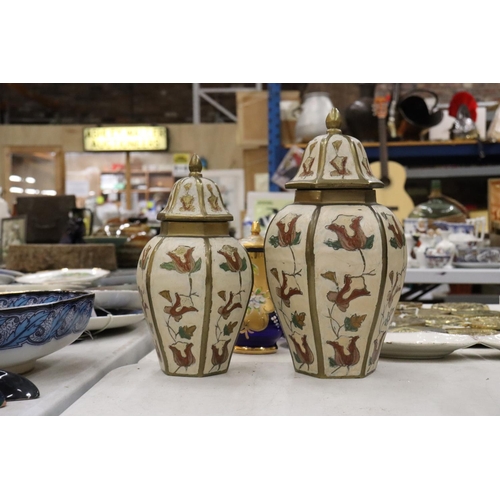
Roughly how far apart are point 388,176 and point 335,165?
2537 millimetres

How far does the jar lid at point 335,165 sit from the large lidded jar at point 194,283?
0.42 feet

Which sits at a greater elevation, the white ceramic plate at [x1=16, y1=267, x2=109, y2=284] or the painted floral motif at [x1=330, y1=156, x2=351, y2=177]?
the painted floral motif at [x1=330, y1=156, x2=351, y2=177]

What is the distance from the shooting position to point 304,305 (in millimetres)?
833

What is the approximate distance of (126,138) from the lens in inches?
227

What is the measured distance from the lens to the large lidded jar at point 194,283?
0.82 metres

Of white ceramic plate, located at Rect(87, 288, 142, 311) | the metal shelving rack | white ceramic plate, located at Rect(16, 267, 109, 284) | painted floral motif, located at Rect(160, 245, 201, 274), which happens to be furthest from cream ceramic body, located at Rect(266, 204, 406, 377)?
the metal shelving rack

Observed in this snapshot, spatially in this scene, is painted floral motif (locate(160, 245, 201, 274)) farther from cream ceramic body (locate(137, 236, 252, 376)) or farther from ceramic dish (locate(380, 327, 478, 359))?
ceramic dish (locate(380, 327, 478, 359))

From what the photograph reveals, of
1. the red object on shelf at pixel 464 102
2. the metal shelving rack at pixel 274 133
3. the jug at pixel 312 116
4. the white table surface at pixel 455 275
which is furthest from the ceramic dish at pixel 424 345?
the red object on shelf at pixel 464 102

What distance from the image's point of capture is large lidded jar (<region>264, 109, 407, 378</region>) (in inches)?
31.8

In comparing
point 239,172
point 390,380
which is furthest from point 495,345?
point 239,172

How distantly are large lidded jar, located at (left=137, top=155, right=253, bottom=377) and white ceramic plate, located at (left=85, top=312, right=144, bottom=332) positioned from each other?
223 mm

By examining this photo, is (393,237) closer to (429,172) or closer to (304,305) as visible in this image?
(304,305)

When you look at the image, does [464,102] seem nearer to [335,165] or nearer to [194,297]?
[335,165]
